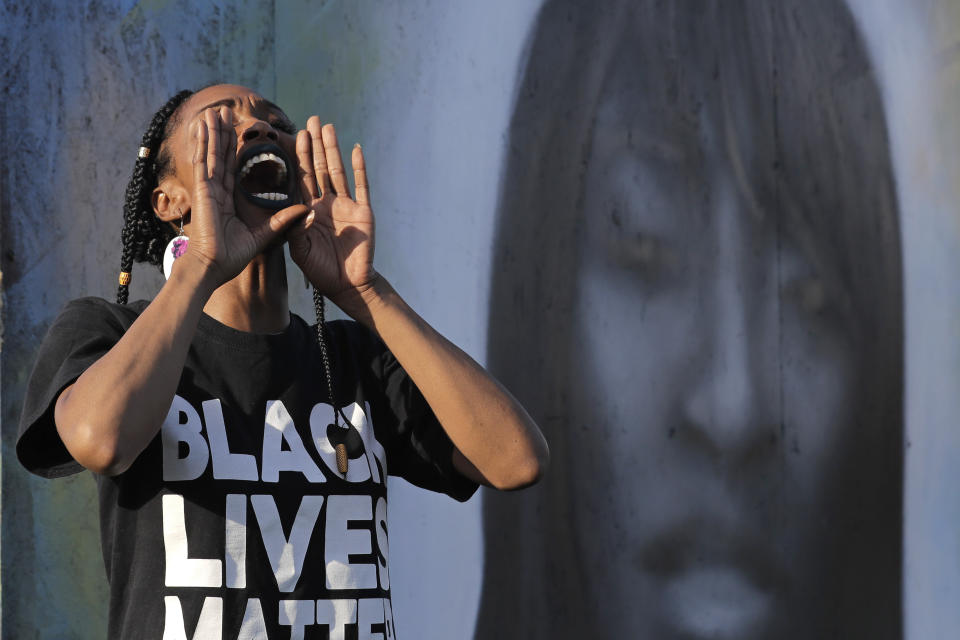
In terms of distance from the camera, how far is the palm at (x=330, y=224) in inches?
65.4

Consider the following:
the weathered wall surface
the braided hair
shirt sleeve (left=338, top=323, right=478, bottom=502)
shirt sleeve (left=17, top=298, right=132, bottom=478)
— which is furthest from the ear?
the weathered wall surface

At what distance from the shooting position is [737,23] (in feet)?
8.78

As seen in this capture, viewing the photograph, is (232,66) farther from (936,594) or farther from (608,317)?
(936,594)

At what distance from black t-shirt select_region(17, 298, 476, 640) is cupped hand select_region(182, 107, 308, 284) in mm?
139

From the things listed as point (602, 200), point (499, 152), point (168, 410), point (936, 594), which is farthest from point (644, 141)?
point (168, 410)

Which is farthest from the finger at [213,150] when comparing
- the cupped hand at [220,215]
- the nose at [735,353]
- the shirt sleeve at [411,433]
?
the nose at [735,353]

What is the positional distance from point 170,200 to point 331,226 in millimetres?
309

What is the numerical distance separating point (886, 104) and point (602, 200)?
771 millimetres

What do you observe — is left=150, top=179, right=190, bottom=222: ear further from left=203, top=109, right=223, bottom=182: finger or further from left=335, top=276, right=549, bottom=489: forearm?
left=335, top=276, right=549, bottom=489: forearm

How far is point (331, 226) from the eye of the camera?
1.69 meters

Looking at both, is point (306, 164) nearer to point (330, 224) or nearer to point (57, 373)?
point (330, 224)

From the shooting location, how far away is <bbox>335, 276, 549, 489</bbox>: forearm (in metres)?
1.63

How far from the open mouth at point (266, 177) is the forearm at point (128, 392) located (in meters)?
0.24

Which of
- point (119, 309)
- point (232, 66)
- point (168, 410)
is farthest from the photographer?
point (232, 66)
